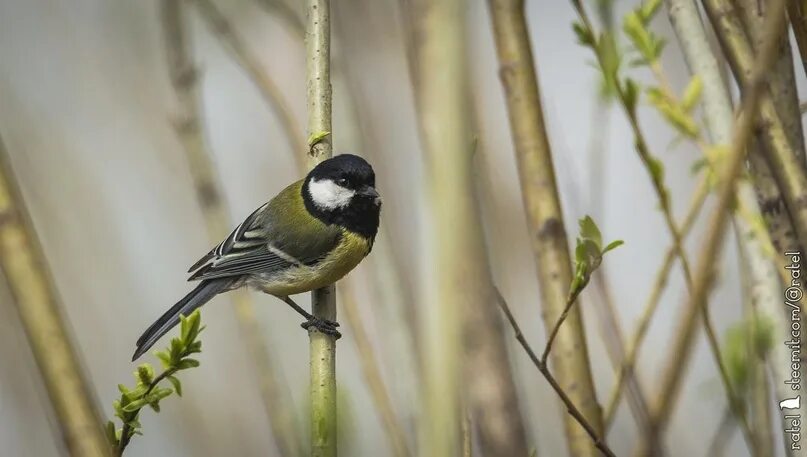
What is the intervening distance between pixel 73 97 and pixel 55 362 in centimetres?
237

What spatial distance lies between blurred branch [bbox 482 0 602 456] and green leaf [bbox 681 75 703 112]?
196 millimetres

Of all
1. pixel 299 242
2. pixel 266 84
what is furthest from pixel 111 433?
pixel 299 242

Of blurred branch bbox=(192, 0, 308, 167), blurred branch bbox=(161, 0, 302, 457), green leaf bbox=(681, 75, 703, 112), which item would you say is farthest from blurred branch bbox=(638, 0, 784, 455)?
blurred branch bbox=(192, 0, 308, 167)

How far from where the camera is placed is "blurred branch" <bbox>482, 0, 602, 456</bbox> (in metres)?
1.04

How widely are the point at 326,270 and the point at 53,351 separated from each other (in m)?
1.28

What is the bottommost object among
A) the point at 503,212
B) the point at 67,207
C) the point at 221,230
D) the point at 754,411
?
the point at 754,411

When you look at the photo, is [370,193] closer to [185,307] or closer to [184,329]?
[185,307]

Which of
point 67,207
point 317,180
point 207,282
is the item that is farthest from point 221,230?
point 67,207

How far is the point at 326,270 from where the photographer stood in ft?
6.23

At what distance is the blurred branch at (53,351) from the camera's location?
0.61 meters

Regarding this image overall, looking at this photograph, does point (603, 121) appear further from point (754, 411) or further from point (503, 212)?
point (754, 411)

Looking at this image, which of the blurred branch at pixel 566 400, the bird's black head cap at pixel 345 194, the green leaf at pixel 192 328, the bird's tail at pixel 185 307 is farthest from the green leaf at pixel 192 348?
the bird's tail at pixel 185 307

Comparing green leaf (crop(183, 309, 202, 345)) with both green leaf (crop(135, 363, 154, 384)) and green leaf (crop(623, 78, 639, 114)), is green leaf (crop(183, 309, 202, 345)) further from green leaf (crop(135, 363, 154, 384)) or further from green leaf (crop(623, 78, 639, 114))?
green leaf (crop(623, 78, 639, 114))

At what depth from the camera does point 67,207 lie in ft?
7.54
